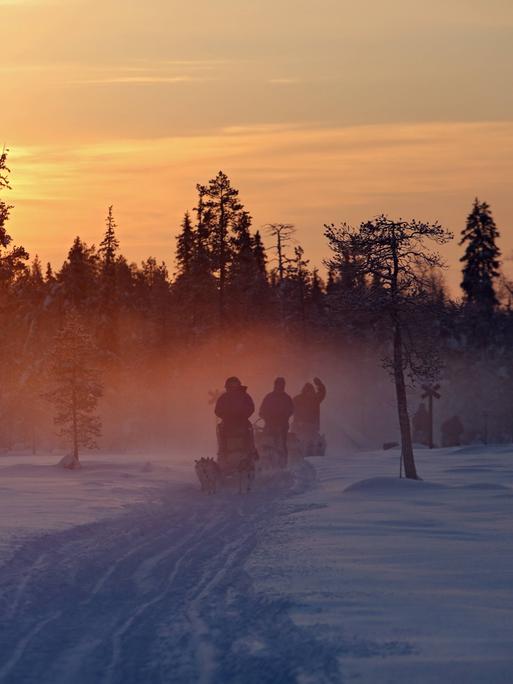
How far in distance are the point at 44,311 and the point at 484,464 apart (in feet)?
207

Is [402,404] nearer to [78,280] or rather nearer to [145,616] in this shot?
[145,616]

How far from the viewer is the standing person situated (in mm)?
35031

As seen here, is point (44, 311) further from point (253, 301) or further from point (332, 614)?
point (332, 614)

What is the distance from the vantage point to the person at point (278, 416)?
2831 centimetres

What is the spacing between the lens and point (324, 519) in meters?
15.2

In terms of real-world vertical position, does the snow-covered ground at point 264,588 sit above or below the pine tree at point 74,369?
below

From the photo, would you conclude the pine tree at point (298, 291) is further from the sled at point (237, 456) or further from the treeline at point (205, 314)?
the sled at point (237, 456)

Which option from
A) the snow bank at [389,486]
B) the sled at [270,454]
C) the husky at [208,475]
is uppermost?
the sled at [270,454]

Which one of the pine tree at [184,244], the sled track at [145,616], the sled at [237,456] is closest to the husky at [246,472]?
the sled at [237,456]

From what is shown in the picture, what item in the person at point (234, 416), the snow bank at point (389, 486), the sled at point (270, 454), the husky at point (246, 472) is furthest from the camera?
the sled at point (270, 454)

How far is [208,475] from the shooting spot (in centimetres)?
2227

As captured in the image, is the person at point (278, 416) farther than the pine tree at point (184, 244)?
No

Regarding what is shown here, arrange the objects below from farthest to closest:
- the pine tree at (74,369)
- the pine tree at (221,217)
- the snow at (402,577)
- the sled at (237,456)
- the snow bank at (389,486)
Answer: the pine tree at (221,217) < the pine tree at (74,369) < the sled at (237,456) < the snow bank at (389,486) < the snow at (402,577)

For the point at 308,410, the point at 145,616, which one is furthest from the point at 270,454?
the point at 145,616
